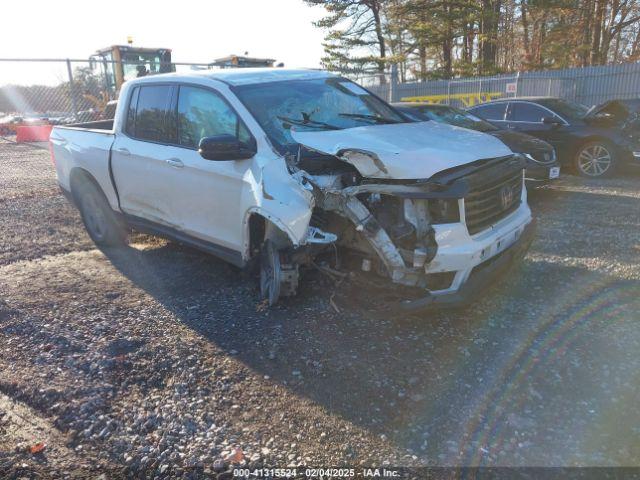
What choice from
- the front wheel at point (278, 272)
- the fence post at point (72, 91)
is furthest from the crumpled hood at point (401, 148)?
the fence post at point (72, 91)

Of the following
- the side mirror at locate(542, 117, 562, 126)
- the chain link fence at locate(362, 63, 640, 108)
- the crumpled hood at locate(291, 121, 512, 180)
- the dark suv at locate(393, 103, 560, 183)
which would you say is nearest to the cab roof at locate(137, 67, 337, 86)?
the crumpled hood at locate(291, 121, 512, 180)

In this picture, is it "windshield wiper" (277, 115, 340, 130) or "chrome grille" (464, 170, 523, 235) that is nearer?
"chrome grille" (464, 170, 523, 235)

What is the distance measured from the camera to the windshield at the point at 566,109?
382 inches

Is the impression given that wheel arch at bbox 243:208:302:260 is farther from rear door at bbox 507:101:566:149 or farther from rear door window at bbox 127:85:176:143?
rear door at bbox 507:101:566:149

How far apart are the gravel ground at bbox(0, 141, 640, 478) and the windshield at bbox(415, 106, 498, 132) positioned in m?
3.71

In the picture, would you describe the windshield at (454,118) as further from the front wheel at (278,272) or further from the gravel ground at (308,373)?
the front wheel at (278,272)

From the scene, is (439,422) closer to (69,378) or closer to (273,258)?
(273,258)

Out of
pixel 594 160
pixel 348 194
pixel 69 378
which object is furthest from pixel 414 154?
pixel 594 160

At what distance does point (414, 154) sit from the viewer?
3.46 m

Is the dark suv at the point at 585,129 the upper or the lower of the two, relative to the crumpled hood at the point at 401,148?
lower

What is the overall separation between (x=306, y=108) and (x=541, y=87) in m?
14.7

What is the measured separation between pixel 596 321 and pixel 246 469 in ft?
9.40

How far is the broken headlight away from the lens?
3.41 metres

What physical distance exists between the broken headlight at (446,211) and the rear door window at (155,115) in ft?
8.68
